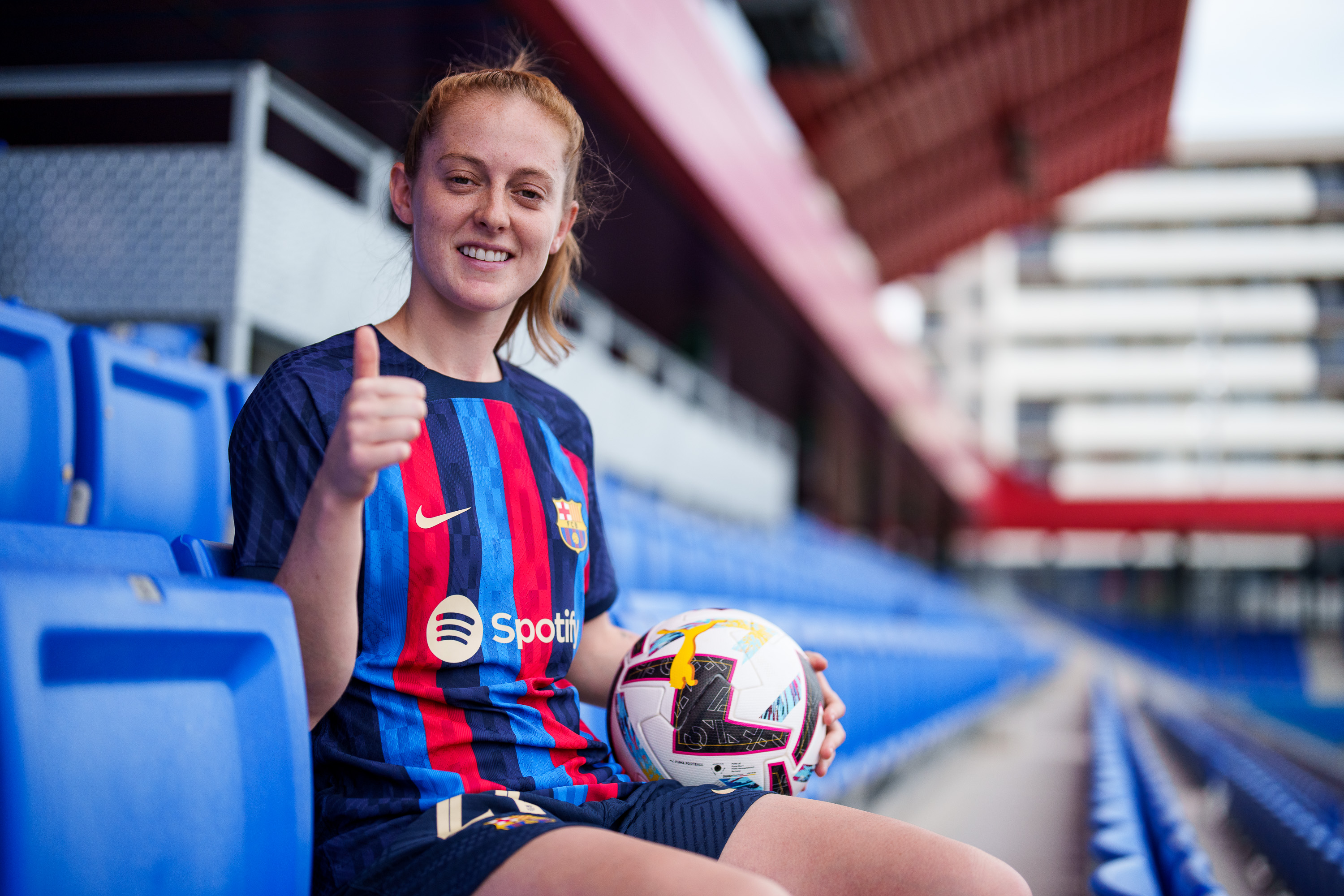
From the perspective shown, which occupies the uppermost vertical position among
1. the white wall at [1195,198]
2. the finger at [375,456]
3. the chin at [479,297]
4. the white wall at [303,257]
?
the white wall at [1195,198]

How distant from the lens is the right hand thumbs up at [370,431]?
0.84 metres

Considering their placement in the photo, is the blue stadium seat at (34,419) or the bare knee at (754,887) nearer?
the bare knee at (754,887)

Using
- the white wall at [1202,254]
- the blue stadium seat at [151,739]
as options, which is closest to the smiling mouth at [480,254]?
the blue stadium seat at [151,739]

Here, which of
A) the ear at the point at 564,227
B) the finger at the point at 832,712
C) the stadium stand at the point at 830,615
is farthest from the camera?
the stadium stand at the point at 830,615

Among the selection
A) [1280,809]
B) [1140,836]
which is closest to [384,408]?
[1140,836]

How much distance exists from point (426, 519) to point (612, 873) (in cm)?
40

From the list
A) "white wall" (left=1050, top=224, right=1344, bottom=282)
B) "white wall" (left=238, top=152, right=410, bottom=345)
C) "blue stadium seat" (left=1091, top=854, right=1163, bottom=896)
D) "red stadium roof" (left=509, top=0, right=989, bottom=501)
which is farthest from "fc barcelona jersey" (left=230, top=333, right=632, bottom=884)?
"white wall" (left=1050, top=224, right=1344, bottom=282)

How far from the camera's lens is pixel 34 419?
5.69ft

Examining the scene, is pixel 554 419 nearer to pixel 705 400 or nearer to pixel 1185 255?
pixel 705 400

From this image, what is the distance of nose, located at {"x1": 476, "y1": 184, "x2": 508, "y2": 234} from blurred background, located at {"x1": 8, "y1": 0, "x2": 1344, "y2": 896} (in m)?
0.36

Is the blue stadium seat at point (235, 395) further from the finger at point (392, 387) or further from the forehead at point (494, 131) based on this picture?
the finger at point (392, 387)

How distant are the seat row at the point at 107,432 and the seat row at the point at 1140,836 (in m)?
1.63

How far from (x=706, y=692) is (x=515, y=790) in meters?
0.34

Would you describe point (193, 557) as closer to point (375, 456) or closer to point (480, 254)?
point (375, 456)
